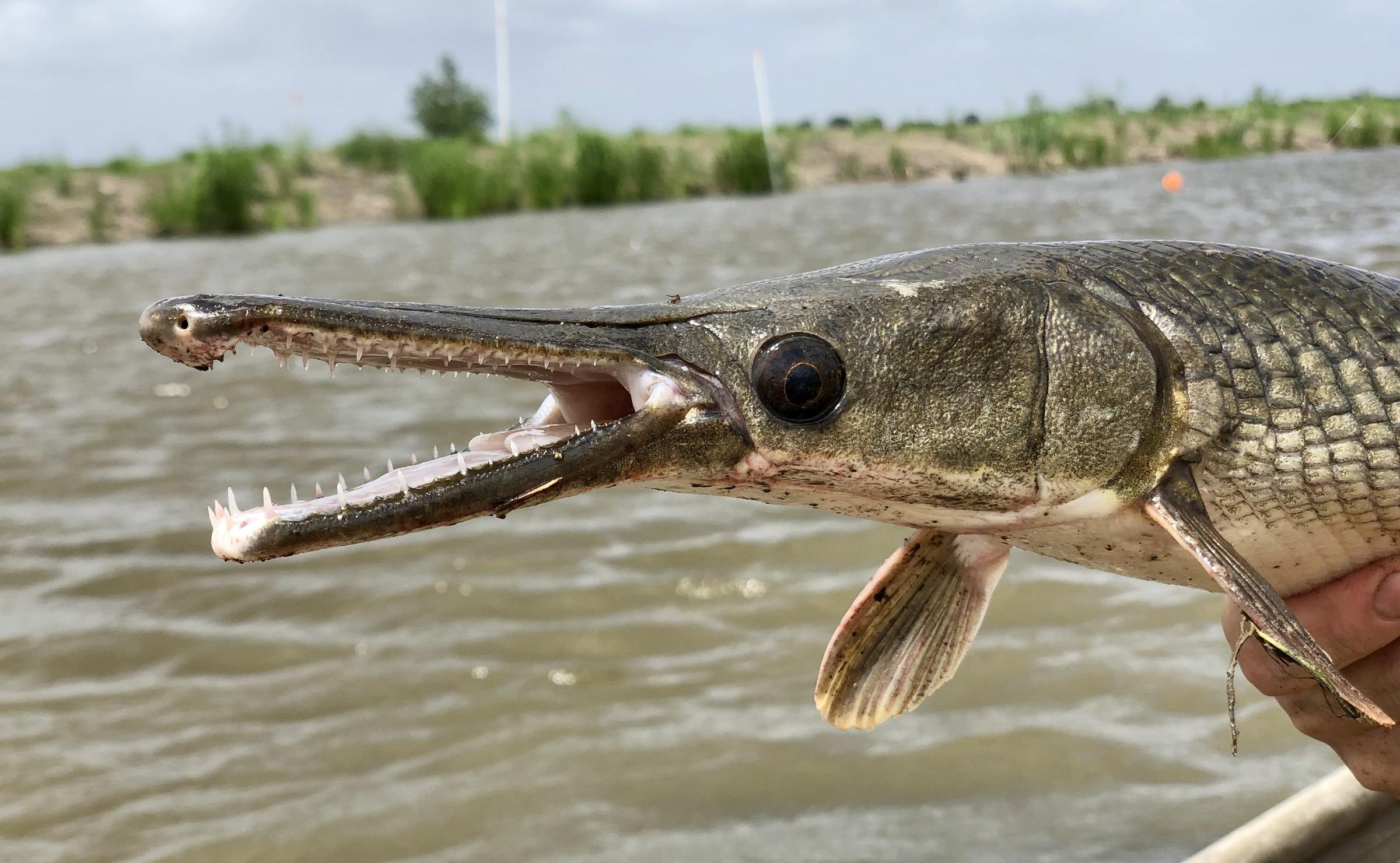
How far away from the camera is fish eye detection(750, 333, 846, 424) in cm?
166

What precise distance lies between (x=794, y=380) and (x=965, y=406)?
0.26 meters

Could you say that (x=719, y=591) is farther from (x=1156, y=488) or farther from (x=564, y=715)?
(x=1156, y=488)

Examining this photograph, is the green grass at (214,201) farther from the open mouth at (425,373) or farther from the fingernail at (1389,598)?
the fingernail at (1389,598)

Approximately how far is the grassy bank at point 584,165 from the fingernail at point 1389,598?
21.5m

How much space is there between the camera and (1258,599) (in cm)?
156

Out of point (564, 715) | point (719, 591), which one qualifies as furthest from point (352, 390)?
point (564, 715)

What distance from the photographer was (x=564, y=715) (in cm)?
353

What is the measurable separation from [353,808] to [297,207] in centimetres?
2164

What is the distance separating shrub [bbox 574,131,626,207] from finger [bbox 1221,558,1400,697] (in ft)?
77.0

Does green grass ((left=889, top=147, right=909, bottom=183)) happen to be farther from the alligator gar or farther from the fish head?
the fish head

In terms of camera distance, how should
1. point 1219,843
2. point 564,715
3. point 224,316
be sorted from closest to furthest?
point 224,316, point 1219,843, point 564,715

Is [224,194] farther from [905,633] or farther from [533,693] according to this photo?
[905,633]

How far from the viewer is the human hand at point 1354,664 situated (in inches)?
79.8

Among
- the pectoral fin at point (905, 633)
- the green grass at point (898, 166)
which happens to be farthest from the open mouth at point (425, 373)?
the green grass at point (898, 166)
